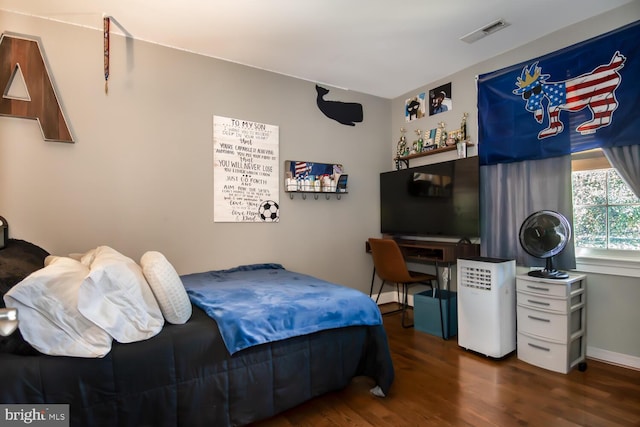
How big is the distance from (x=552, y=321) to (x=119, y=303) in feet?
8.87

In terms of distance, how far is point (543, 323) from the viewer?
95.3 inches

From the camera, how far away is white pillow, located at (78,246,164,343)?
4.59 feet

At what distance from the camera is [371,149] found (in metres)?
4.10

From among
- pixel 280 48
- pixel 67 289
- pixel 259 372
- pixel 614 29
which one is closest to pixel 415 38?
pixel 280 48

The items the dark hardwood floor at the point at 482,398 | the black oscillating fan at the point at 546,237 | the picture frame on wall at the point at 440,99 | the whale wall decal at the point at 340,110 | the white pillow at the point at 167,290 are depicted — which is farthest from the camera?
the whale wall decal at the point at 340,110

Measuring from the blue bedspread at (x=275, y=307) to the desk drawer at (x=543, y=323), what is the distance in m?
1.23

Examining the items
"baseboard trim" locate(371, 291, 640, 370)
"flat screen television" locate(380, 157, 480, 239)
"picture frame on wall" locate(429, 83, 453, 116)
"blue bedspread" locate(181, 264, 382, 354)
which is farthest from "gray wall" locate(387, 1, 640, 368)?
"blue bedspread" locate(181, 264, 382, 354)

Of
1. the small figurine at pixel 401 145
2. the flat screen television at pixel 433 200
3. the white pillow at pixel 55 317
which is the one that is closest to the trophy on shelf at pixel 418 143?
the small figurine at pixel 401 145

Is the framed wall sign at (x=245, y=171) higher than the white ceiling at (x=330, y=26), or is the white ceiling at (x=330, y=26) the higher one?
the white ceiling at (x=330, y=26)

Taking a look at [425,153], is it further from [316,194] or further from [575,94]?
[575,94]

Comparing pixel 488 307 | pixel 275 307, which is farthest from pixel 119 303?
pixel 488 307

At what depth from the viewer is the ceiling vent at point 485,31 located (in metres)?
2.56

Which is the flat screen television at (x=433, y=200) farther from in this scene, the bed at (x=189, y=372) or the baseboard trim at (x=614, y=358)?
the bed at (x=189, y=372)

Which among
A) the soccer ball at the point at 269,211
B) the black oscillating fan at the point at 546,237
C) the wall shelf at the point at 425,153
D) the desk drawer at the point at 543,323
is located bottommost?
the desk drawer at the point at 543,323
